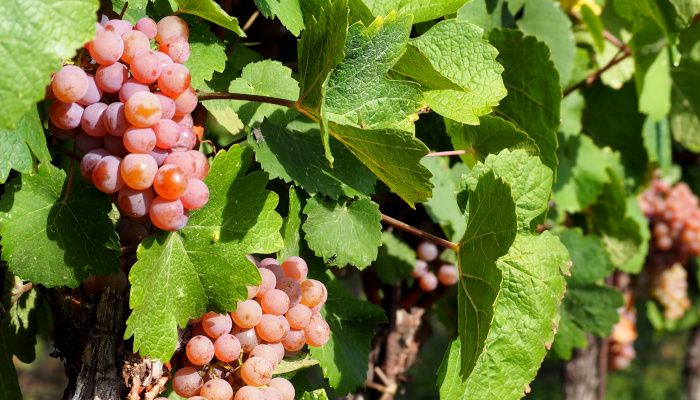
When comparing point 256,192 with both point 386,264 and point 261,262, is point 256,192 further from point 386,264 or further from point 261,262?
point 386,264

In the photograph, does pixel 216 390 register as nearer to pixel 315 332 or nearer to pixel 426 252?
pixel 315 332

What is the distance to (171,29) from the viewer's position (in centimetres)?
83

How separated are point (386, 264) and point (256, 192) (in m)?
0.55

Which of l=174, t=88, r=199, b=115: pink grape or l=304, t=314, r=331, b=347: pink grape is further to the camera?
l=304, t=314, r=331, b=347: pink grape

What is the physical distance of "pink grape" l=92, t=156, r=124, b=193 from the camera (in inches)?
29.7

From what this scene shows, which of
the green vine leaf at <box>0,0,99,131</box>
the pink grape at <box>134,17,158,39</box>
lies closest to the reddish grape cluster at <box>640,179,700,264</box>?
the pink grape at <box>134,17,158,39</box>

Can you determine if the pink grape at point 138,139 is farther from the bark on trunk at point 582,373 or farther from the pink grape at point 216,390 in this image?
the bark on trunk at point 582,373

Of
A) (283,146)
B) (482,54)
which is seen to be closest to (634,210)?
(482,54)

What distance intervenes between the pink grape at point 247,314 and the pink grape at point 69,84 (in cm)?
27

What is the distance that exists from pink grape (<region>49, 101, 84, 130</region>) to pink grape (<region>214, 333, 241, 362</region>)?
260 millimetres

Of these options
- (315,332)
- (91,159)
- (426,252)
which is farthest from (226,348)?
(426,252)

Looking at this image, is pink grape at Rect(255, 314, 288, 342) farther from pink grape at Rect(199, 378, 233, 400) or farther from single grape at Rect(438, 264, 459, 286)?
single grape at Rect(438, 264, 459, 286)

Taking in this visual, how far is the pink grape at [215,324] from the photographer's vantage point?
845 millimetres

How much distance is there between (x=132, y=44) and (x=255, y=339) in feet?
1.09
